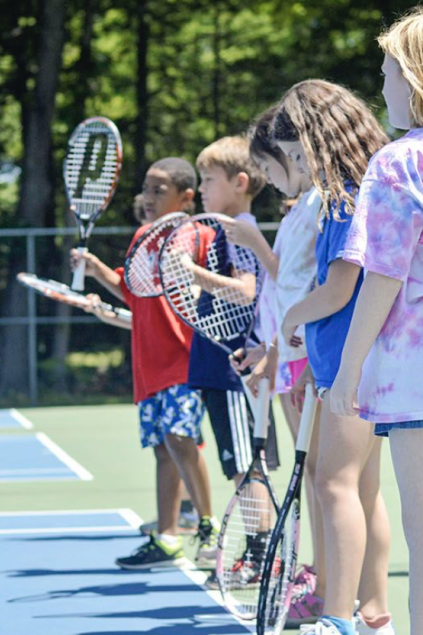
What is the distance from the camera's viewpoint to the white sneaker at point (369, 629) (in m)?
3.86

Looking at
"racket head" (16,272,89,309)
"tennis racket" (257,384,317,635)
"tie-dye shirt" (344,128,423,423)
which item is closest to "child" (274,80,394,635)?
"tennis racket" (257,384,317,635)

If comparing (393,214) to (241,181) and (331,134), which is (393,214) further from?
(241,181)

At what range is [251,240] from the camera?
13.6ft

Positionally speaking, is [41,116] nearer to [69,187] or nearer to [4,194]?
[4,194]

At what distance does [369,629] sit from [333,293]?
111 centimetres

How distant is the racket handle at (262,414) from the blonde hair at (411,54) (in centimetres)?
147

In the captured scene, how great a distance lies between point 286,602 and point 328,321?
33.1 inches

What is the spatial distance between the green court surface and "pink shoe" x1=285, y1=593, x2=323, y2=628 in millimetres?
270

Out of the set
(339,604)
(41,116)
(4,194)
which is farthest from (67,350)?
(339,604)

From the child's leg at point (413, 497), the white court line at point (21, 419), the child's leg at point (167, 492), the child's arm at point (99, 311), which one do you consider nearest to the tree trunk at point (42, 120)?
the white court line at point (21, 419)

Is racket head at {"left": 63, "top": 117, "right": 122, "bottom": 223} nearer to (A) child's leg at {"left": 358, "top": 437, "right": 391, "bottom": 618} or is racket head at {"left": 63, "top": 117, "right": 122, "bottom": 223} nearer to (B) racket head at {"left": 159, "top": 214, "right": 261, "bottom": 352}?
(B) racket head at {"left": 159, "top": 214, "right": 261, "bottom": 352}

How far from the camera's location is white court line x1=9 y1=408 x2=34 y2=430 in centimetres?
1107

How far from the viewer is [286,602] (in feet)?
12.1

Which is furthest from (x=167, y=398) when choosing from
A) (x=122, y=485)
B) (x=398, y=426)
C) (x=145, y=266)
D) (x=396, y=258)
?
(x=396, y=258)
